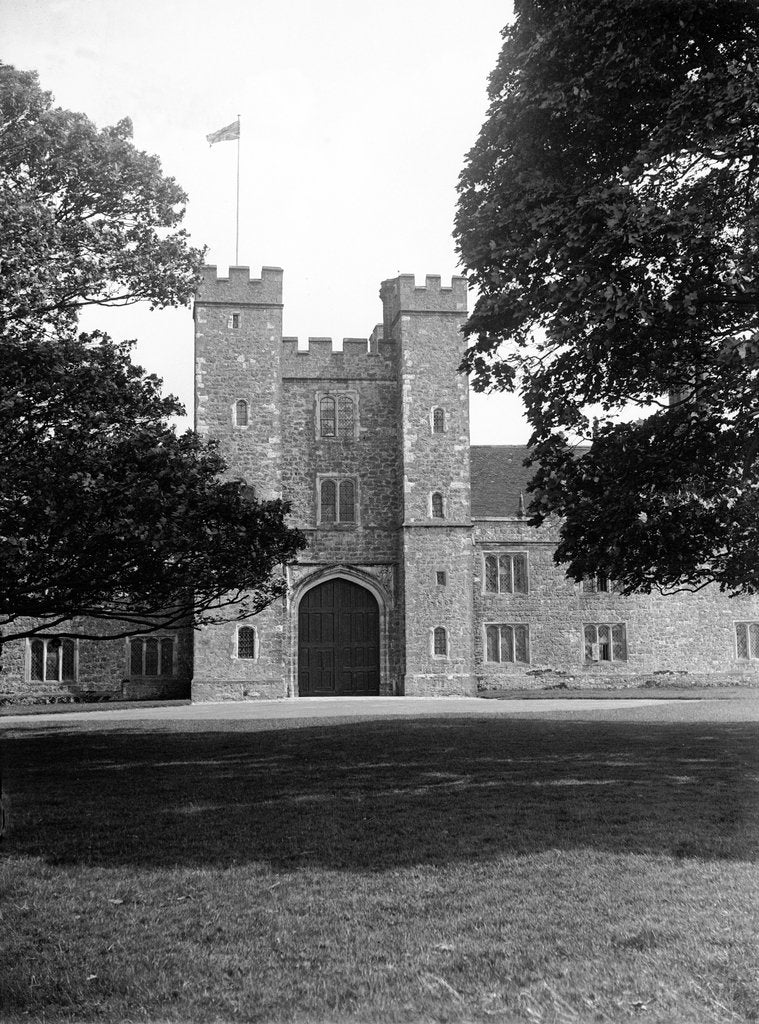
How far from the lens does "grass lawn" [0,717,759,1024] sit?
453 cm

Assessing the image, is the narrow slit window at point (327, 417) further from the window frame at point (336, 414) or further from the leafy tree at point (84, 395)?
the leafy tree at point (84, 395)

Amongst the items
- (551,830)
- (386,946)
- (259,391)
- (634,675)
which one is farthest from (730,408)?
(634,675)

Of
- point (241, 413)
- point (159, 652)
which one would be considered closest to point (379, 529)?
point (241, 413)

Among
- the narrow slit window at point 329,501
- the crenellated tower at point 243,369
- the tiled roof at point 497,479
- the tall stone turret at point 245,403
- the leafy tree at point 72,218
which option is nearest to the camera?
the leafy tree at point 72,218

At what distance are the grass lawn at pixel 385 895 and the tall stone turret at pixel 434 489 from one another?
20.2 meters

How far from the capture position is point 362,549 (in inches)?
1321

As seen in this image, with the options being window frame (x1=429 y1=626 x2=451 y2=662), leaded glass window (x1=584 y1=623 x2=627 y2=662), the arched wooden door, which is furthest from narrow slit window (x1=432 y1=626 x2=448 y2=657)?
leaded glass window (x1=584 y1=623 x2=627 y2=662)

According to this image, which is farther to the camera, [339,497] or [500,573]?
[500,573]

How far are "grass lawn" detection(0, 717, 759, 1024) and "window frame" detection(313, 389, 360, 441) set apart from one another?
74.5 feet

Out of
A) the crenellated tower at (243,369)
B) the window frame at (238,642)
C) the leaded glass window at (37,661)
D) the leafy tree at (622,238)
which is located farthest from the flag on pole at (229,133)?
the leaded glass window at (37,661)

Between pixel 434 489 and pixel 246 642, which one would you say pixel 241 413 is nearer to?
pixel 434 489

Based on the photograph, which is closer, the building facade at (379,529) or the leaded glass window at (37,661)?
the building facade at (379,529)

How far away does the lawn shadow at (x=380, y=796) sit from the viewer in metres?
7.56

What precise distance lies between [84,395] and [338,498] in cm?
2156
